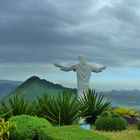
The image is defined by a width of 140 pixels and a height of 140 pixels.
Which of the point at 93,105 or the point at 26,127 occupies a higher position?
the point at 93,105

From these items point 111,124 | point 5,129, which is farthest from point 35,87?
point 5,129

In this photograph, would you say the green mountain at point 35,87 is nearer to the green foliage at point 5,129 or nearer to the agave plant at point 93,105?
the agave plant at point 93,105

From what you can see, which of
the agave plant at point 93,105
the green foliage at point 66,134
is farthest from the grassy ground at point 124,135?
the green foliage at point 66,134

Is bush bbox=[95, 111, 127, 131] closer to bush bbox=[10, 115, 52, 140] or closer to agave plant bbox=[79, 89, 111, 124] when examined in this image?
agave plant bbox=[79, 89, 111, 124]

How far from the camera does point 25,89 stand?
3061cm

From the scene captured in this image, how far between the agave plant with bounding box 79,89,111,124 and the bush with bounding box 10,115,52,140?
920 cm

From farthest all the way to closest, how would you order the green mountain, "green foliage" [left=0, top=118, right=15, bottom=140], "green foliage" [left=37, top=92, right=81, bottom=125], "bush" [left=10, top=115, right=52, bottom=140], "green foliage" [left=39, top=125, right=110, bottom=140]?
the green mountain → "green foliage" [left=37, top=92, right=81, bottom=125] → "bush" [left=10, top=115, right=52, bottom=140] → "green foliage" [left=0, top=118, right=15, bottom=140] → "green foliage" [left=39, top=125, right=110, bottom=140]

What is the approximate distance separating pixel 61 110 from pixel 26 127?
567 centimetres

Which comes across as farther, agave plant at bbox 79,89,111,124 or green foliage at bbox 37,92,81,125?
agave plant at bbox 79,89,111,124

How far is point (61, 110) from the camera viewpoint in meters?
19.0

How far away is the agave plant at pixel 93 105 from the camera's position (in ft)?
76.6

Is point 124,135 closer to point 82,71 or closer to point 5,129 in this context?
point 5,129

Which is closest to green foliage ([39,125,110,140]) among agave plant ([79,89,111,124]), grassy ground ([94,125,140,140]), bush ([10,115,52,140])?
bush ([10,115,52,140])

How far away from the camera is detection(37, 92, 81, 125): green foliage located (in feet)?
62.3
